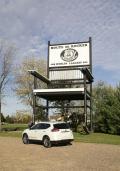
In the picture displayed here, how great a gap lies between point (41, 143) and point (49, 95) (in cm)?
453

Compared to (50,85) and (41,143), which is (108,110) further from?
(41,143)

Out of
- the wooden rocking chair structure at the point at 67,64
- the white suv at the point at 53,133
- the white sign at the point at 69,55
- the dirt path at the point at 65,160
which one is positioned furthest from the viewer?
the white sign at the point at 69,55

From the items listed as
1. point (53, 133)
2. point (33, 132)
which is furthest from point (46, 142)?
point (33, 132)

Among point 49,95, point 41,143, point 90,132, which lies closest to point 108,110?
point 90,132

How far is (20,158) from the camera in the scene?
14398 mm

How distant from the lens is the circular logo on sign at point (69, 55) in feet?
89.0

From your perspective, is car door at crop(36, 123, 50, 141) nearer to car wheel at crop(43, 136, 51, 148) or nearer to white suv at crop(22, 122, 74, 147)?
white suv at crop(22, 122, 74, 147)

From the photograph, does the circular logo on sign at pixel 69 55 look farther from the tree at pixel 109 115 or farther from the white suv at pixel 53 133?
the white suv at pixel 53 133

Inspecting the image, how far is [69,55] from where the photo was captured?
27.3 m

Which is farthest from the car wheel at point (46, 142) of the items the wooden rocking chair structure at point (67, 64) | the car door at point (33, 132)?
the wooden rocking chair structure at point (67, 64)

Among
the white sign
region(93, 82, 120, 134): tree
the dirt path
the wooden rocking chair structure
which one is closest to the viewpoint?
the dirt path

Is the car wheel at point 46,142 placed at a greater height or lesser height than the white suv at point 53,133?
lesser

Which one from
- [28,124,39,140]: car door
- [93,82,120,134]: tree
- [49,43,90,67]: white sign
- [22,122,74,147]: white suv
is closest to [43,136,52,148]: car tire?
[22,122,74,147]: white suv

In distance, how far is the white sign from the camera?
2691cm
